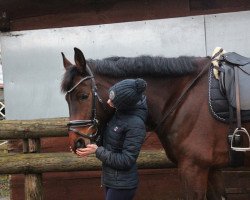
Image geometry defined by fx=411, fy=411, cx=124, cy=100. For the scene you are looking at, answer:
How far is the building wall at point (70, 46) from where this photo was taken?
213 inches

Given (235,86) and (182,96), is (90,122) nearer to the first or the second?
(182,96)

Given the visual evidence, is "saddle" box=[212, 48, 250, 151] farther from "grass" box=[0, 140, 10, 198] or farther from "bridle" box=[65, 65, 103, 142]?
"grass" box=[0, 140, 10, 198]

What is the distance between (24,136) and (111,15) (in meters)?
2.03

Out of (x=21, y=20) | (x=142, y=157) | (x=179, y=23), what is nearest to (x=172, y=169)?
(x=142, y=157)

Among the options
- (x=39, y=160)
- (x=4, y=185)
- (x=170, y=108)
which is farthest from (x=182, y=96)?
(x=4, y=185)

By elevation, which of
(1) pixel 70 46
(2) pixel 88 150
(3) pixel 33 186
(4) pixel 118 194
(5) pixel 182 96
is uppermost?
(1) pixel 70 46

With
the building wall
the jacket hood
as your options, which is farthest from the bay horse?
the building wall

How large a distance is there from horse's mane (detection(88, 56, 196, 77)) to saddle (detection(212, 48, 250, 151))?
0.26m

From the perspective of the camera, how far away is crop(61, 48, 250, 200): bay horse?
329 cm

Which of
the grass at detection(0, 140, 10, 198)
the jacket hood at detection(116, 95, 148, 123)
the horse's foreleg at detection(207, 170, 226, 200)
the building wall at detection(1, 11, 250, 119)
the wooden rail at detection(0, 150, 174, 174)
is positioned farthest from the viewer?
the grass at detection(0, 140, 10, 198)

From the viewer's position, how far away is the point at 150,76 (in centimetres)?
355

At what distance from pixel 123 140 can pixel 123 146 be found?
0.09m

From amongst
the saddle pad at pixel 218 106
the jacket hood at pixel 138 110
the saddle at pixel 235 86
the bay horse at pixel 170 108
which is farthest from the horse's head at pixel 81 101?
the saddle at pixel 235 86

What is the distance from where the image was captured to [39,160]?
5.00 metres
